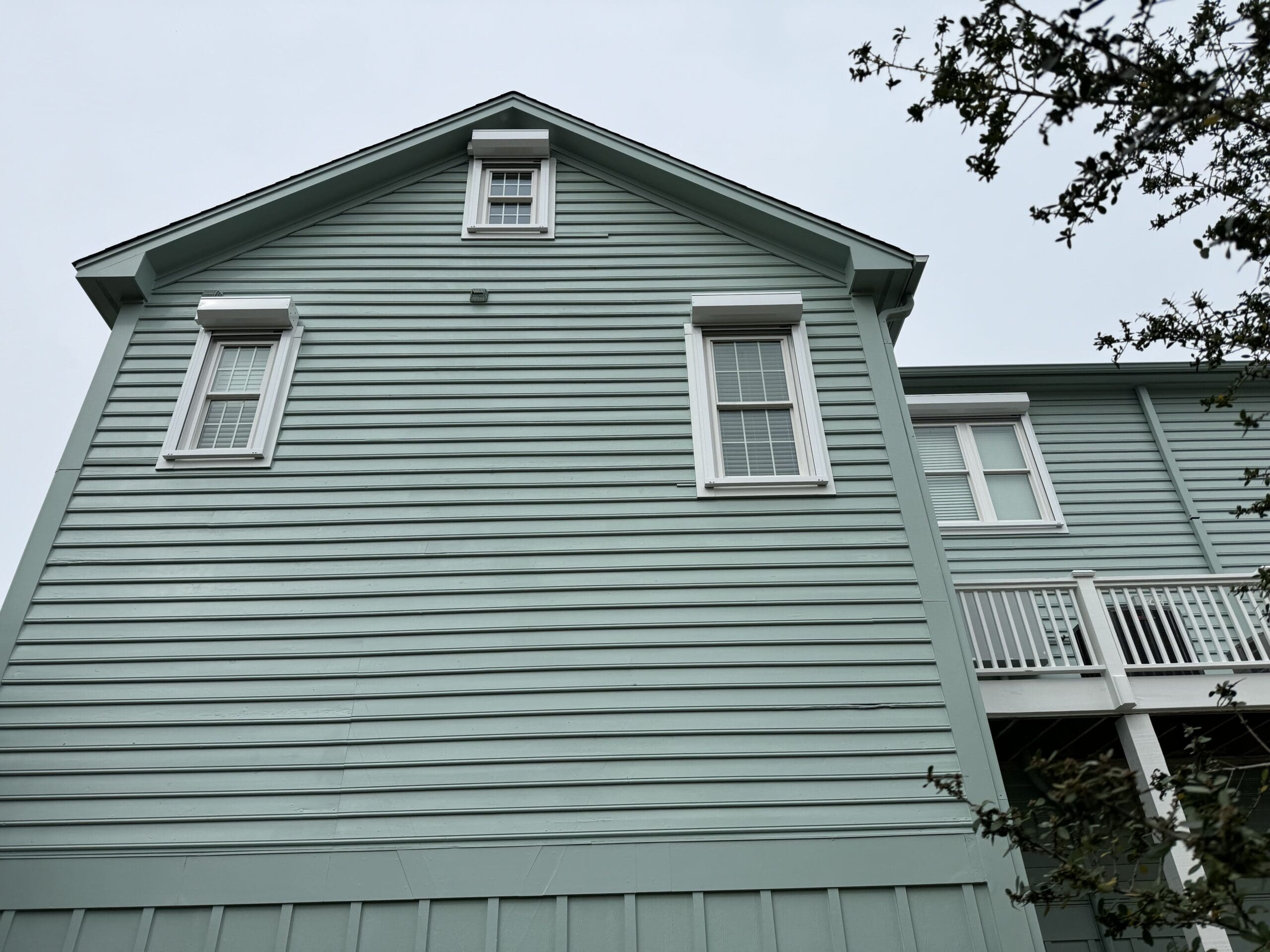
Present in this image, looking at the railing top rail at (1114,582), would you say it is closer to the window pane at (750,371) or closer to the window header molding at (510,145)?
the window pane at (750,371)

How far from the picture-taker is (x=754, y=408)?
7.61m

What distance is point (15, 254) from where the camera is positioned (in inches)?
3054

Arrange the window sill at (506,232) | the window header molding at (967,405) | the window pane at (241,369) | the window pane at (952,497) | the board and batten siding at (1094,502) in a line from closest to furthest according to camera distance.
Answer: the window pane at (241,369), the window sill at (506,232), the board and batten siding at (1094,502), the window pane at (952,497), the window header molding at (967,405)

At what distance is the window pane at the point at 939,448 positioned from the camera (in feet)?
33.9

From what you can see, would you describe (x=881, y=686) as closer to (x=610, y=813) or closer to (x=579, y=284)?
(x=610, y=813)

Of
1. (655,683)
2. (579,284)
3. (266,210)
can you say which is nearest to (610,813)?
(655,683)

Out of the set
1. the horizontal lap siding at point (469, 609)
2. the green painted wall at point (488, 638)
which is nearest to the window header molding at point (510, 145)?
the horizontal lap siding at point (469, 609)

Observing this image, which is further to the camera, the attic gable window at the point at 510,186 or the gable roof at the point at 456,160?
the attic gable window at the point at 510,186

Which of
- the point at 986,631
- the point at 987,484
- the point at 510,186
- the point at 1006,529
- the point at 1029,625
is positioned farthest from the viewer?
the point at 987,484

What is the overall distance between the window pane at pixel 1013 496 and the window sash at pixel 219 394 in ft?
24.6

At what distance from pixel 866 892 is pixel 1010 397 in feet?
22.7

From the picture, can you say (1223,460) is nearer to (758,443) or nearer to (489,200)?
(758,443)

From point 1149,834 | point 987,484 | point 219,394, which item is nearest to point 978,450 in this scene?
A: point 987,484

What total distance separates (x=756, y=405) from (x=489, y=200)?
3.49 m
